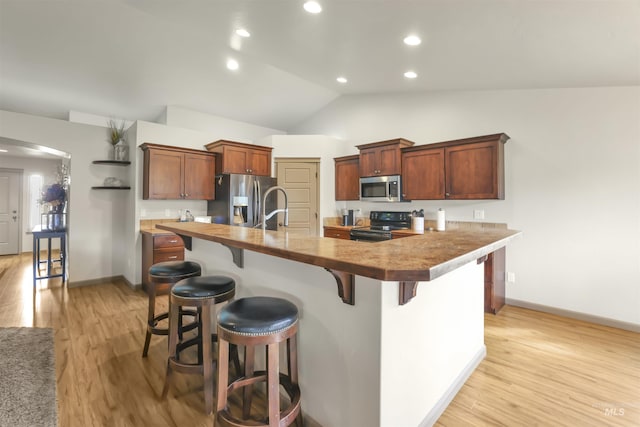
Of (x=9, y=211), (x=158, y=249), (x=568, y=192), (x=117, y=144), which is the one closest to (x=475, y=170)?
(x=568, y=192)

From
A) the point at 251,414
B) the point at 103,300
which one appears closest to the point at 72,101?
the point at 103,300

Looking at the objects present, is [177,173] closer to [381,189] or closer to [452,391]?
[381,189]

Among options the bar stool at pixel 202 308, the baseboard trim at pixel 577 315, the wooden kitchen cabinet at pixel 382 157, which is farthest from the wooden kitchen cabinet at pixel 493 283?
the bar stool at pixel 202 308

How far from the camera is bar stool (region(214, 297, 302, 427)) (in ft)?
4.18

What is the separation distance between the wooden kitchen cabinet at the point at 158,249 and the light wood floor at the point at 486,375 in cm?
68

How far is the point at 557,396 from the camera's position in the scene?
76.4 inches

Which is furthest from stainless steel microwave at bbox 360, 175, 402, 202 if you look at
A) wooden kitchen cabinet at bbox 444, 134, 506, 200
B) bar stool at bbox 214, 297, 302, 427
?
bar stool at bbox 214, 297, 302, 427

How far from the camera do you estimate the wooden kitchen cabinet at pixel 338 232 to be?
15.4 feet

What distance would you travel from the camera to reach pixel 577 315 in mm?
3236

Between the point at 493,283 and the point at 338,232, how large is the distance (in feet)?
7.66

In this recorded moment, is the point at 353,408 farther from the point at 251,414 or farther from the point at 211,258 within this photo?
the point at 211,258

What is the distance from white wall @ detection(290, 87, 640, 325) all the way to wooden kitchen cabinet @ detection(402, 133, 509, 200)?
1.00 feet

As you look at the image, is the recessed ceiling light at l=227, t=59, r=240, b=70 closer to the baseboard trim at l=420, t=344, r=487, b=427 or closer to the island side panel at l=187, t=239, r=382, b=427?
the island side panel at l=187, t=239, r=382, b=427

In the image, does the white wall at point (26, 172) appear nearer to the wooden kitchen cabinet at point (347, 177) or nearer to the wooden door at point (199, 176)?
the wooden door at point (199, 176)
